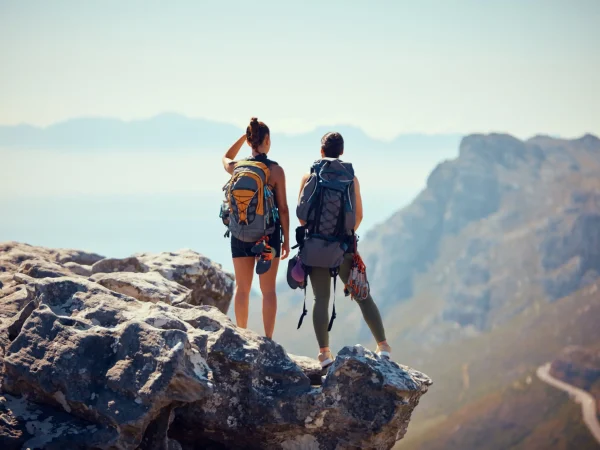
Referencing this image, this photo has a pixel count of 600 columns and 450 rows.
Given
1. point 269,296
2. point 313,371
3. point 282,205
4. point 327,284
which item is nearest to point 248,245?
point 282,205

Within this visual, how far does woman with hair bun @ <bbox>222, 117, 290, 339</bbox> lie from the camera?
15.2 m

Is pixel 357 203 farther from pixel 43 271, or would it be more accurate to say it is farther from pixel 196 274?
pixel 43 271

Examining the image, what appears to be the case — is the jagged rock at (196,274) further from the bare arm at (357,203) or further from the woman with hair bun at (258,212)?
the bare arm at (357,203)

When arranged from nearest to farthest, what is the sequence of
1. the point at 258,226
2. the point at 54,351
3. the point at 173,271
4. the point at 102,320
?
the point at 54,351 < the point at 102,320 < the point at 258,226 < the point at 173,271

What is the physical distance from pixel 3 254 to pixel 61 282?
9012 millimetres

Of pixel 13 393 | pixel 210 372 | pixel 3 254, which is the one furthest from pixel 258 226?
pixel 3 254

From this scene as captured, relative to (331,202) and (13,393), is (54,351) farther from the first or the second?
(331,202)

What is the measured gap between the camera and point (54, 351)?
1257 centimetres

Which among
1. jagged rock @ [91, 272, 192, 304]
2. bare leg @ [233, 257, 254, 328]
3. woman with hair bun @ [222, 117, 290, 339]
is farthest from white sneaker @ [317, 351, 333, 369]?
jagged rock @ [91, 272, 192, 304]

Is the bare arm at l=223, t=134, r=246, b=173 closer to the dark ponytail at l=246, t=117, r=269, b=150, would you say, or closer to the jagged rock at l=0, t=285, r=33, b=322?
the dark ponytail at l=246, t=117, r=269, b=150

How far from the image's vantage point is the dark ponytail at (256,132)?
15.3 meters

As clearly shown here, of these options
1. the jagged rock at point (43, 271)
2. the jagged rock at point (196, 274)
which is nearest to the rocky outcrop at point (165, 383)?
the jagged rock at point (43, 271)

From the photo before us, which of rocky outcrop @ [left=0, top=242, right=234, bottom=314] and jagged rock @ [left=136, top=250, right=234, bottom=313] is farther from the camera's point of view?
jagged rock @ [left=136, top=250, right=234, bottom=313]

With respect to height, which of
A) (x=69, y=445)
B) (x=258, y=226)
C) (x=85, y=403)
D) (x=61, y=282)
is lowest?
(x=69, y=445)
